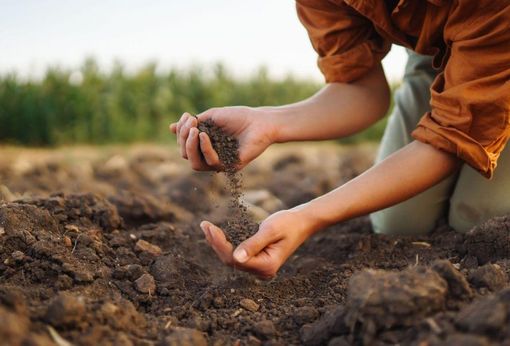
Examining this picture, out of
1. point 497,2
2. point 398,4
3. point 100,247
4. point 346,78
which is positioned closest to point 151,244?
point 100,247

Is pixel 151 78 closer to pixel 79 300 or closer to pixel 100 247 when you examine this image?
pixel 100 247

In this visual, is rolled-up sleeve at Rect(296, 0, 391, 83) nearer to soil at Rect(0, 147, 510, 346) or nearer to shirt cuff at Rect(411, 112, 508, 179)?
shirt cuff at Rect(411, 112, 508, 179)

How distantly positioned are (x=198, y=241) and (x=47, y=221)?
2.14 ft

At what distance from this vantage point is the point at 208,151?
203 centimetres

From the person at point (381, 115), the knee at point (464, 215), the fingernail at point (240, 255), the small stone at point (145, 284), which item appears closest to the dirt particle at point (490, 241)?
the person at point (381, 115)

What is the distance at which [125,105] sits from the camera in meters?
6.66

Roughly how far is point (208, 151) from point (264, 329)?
633mm

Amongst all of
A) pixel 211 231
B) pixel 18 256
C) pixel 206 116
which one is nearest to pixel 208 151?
pixel 206 116

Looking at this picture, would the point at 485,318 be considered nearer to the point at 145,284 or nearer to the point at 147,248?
the point at 145,284

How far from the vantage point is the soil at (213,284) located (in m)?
1.41

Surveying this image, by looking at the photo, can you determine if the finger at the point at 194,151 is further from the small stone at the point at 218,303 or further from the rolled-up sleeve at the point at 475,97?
the rolled-up sleeve at the point at 475,97

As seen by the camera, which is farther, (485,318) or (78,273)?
(78,273)

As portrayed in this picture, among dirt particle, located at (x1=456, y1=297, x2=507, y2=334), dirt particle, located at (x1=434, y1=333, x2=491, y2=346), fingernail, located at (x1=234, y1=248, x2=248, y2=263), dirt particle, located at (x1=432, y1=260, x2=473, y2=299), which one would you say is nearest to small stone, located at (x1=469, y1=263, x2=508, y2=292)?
dirt particle, located at (x1=432, y1=260, x2=473, y2=299)

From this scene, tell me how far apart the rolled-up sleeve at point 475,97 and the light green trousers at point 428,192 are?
538 millimetres
